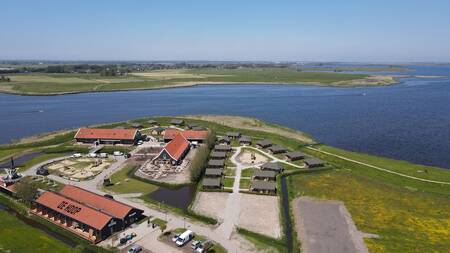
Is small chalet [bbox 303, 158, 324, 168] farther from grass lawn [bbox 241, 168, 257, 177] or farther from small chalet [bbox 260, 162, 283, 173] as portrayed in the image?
grass lawn [bbox 241, 168, 257, 177]

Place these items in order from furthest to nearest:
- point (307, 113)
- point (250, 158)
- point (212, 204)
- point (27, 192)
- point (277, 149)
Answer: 1. point (307, 113)
2. point (277, 149)
3. point (250, 158)
4. point (212, 204)
5. point (27, 192)

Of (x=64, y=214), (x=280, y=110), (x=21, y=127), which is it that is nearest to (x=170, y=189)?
(x=64, y=214)

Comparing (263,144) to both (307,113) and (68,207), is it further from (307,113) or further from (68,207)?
(307,113)

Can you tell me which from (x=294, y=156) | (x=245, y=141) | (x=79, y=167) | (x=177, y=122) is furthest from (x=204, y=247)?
(x=177, y=122)

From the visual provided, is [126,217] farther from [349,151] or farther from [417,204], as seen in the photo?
[349,151]

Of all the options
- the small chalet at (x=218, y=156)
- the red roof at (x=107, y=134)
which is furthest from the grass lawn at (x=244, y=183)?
the red roof at (x=107, y=134)

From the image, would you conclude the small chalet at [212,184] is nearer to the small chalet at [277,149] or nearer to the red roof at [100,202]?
the red roof at [100,202]
